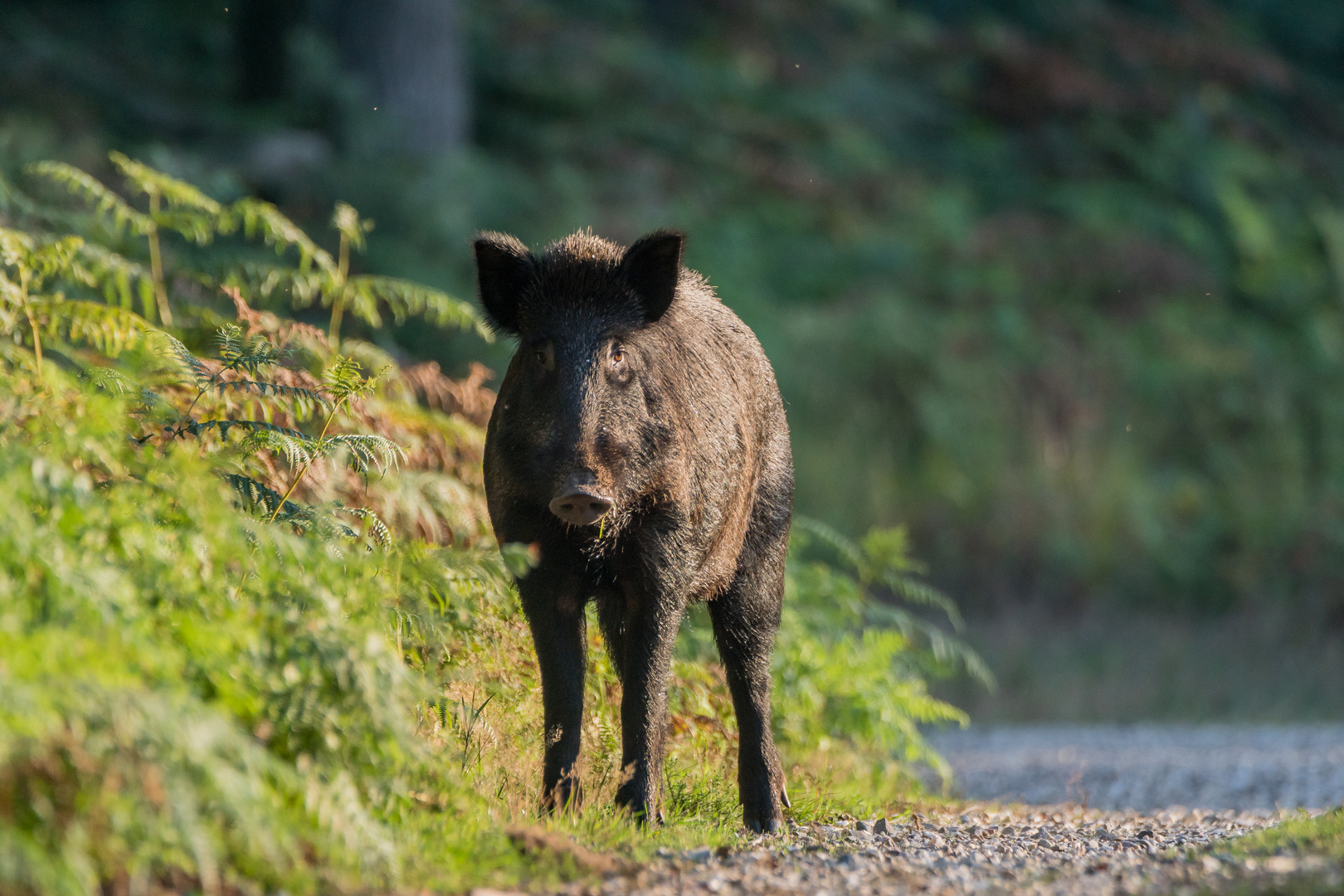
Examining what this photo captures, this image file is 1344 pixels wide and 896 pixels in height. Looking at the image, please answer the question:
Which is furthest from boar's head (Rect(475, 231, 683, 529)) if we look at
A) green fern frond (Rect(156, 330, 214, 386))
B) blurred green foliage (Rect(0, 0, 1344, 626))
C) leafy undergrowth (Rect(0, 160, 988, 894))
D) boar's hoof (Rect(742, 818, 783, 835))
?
blurred green foliage (Rect(0, 0, 1344, 626))

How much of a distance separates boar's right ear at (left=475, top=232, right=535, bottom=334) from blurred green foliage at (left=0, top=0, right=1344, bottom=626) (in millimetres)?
3356

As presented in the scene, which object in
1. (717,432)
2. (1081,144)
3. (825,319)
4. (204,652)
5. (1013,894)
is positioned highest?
(1081,144)

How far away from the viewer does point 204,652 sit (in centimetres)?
323

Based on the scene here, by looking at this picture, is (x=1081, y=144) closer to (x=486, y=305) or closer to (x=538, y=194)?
(x=538, y=194)

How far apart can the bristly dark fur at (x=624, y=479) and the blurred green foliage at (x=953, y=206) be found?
364 centimetres

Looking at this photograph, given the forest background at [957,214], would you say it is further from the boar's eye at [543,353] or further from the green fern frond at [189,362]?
the boar's eye at [543,353]

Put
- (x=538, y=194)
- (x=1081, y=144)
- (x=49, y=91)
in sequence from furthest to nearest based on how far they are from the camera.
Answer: (x=1081, y=144)
(x=538, y=194)
(x=49, y=91)

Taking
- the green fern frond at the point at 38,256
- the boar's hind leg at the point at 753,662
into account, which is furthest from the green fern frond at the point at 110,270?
the boar's hind leg at the point at 753,662

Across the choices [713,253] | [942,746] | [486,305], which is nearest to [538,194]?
[713,253]

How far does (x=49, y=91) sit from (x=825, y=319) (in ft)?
28.1

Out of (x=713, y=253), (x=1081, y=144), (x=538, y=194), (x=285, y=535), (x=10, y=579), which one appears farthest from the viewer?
(x=1081, y=144)

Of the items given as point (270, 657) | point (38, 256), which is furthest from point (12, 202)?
point (270, 657)

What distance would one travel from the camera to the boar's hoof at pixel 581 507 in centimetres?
407

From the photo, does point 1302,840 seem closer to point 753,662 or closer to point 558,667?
point 753,662
